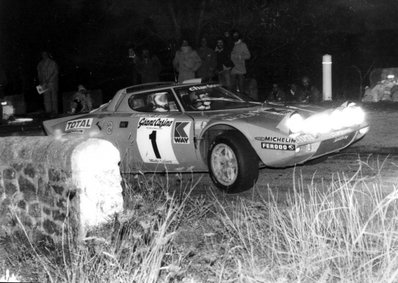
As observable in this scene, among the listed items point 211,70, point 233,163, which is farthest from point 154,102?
point 211,70

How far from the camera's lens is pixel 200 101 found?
860 centimetres

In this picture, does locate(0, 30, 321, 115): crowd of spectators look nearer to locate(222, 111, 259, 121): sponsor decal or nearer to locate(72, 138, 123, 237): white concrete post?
locate(222, 111, 259, 121): sponsor decal

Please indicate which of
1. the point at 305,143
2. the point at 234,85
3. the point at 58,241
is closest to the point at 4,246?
the point at 58,241

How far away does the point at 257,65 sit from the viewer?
2173cm

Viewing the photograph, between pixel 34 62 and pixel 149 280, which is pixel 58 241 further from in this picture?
pixel 34 62

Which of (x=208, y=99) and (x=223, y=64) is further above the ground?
(x=223, y=64)

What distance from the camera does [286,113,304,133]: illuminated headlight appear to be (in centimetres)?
750

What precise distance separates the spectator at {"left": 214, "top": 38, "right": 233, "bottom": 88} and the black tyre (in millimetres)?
7626

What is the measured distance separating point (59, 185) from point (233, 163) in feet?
8.03

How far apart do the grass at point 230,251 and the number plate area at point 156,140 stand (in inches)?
82.3

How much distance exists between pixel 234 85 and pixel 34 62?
8.54m

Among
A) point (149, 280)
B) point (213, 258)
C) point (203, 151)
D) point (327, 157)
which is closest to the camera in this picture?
point (149, 280)

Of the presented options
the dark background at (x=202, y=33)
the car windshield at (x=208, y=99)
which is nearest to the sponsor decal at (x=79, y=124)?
the car windshield at (x=208, y=99)

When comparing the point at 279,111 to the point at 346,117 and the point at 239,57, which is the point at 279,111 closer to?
the point at 346,117
